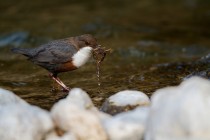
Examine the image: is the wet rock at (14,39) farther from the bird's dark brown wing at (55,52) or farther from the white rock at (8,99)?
the white rock at (8,99)

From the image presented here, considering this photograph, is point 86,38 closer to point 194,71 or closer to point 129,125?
point 194,71

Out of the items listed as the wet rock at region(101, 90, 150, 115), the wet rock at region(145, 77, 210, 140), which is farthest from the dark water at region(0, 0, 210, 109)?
the wet rock at region(145, 77, 210, 140)

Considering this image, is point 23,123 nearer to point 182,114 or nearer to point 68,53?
point 182,114

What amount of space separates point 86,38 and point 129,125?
2411 millimetres

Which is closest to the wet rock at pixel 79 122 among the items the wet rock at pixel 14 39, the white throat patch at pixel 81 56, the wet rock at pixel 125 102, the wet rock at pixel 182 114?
the wet rock at pixel 182 114

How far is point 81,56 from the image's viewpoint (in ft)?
21.1

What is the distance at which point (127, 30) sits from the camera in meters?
13.2

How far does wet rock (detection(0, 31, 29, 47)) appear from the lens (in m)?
12.0

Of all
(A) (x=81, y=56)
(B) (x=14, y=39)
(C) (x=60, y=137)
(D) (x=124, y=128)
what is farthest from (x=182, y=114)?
(B) (x=14, y=39)

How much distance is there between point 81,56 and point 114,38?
238 inches

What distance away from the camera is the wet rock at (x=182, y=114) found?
3.75 metres

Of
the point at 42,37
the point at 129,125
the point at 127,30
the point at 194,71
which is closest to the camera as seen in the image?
the point at 129,125

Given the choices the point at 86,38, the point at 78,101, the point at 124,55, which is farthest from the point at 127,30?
the point at 78,101

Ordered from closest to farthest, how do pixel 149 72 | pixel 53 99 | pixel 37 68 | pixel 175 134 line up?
1. pixel 175 134
2. pixel 53 99
3. pixel 149 72
4. pixel 37 68
